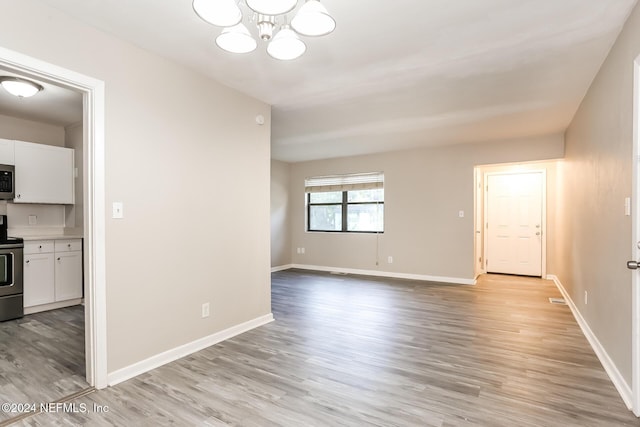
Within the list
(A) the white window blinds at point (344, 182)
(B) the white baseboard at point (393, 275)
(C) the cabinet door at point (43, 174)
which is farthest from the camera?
(A) the white window blinds at point (344, 182)

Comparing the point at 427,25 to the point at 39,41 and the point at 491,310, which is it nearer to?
the point at 39,41

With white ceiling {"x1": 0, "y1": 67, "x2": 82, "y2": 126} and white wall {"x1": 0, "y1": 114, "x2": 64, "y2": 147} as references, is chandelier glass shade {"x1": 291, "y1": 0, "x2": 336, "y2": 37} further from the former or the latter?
white wall {"x1": 0, "y1": 114, "x2": 64, "y2": 147}

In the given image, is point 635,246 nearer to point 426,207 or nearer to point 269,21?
point 269,21

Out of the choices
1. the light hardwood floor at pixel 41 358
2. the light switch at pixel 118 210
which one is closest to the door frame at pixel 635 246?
the light switch at pixel 118 210

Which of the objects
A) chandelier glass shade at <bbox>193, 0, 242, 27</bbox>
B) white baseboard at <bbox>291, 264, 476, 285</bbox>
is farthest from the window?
chandelier glass shade at <bbox>193, 0, 242, 27</bbox>

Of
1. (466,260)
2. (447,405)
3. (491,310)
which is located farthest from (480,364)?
(466,260)

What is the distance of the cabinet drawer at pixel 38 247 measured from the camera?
159 inches

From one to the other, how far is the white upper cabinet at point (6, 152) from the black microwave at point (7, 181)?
6 cm

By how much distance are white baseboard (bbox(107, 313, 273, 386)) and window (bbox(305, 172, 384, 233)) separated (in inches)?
147

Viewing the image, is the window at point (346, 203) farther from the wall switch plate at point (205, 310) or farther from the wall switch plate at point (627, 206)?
the wall switch plate at point (627, 206)

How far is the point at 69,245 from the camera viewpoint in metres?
4.43

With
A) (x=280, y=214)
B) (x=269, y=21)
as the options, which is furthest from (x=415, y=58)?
(x=280, y=214)

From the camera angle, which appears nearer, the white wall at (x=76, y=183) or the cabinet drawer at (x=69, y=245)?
the cabinet drawer at (x=69, y=245)

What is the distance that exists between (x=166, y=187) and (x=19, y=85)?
67.8 inches
